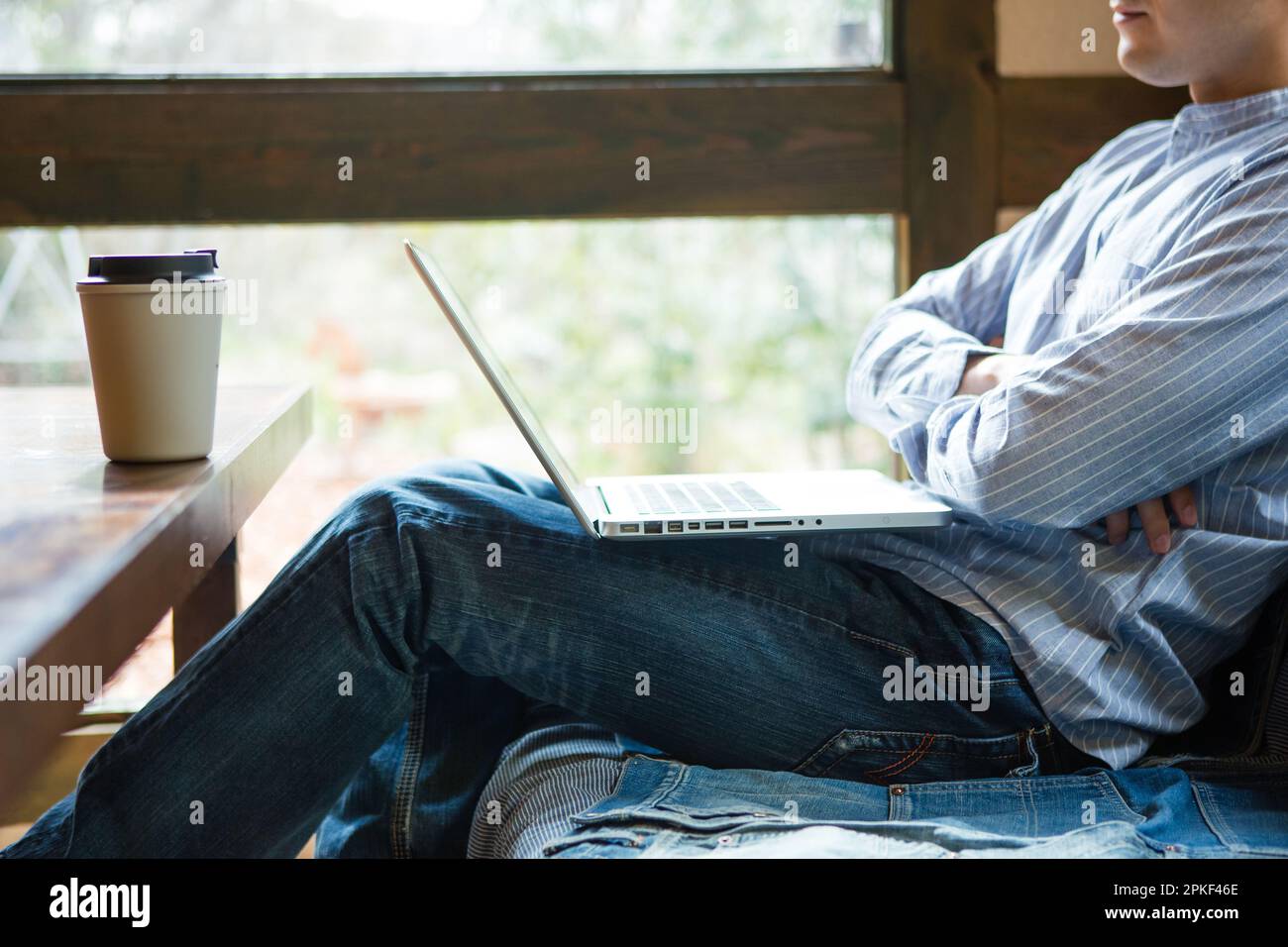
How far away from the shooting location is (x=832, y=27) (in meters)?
1.79

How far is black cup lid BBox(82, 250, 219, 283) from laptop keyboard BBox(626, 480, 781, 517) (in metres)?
0.38

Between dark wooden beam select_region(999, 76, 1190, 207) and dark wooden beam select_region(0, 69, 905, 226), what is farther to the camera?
dark wooden beam select_region(999, 76, 1190, 207)

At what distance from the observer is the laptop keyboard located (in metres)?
1.02

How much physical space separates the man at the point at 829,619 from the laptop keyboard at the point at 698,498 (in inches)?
1.5

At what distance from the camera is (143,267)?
816 millimetres

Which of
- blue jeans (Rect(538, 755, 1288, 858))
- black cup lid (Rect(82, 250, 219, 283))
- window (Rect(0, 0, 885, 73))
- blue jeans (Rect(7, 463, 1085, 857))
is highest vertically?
window (Rect(0, 0, 885, 73))

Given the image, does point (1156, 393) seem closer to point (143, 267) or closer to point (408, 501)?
point (408, 501)

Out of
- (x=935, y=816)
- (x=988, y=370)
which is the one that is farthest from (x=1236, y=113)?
(x=935, y=816)

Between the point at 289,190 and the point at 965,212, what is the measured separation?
945 mm

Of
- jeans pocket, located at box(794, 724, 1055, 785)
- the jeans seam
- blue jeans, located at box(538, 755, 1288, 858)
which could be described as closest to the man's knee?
the jeans seam

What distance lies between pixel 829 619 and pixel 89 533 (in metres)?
0.58

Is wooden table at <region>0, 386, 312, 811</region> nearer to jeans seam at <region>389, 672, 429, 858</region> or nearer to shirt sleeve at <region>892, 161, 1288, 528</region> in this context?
jeans seam at <region>389, 672, 429, 858</region>
